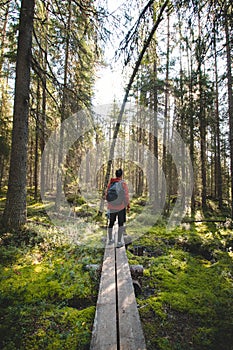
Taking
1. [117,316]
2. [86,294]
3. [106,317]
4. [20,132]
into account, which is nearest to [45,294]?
[86,294]

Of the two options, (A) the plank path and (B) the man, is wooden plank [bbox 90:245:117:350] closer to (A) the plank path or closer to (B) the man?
(A) the plank path

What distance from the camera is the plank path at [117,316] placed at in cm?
236

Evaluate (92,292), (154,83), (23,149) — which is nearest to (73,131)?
(23,149)

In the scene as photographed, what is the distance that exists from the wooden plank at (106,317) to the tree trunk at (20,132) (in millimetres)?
3684

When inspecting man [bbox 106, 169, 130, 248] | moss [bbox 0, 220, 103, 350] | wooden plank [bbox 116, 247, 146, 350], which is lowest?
moss [bbox 0, 220, 103, 350]

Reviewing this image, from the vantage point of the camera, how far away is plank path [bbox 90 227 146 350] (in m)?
2.36

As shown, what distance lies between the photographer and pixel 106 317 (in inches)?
112

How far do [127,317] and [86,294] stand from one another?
111 cm

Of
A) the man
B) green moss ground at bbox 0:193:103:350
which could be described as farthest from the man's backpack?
green moss ground at bbox 0:193:103:350

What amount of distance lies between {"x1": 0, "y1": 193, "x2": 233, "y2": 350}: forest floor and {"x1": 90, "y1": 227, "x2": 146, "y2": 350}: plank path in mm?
220

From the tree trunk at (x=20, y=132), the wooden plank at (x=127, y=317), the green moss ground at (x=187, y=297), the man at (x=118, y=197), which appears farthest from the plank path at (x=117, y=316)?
the tree trunk at (x=20, y=132)

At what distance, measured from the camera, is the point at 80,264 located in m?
4.93

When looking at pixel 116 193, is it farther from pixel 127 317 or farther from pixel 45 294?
pixel 127 317

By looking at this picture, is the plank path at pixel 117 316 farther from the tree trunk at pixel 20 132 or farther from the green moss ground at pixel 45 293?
the tree trunk at pixel 20 132
